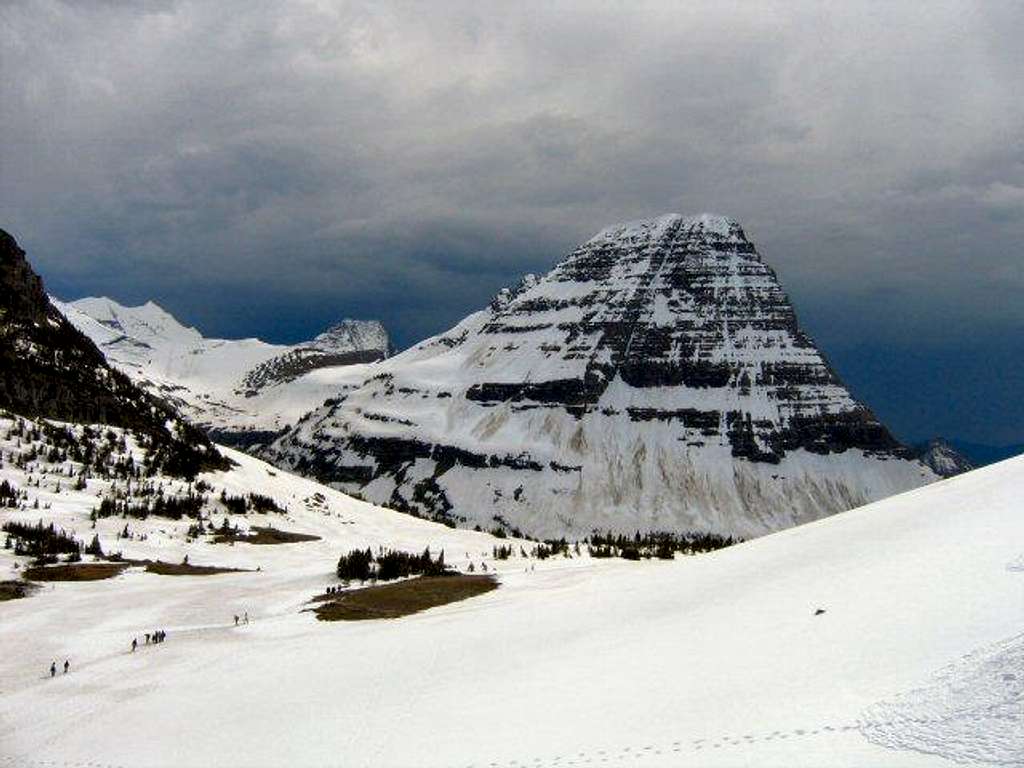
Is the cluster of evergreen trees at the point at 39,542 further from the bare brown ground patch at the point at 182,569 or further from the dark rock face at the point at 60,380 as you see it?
the dark rock face at the point at 60,380

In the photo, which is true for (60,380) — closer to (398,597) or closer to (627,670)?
(398,597)

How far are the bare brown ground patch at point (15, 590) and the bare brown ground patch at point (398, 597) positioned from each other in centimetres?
1292

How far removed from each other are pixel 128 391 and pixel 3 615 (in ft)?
240

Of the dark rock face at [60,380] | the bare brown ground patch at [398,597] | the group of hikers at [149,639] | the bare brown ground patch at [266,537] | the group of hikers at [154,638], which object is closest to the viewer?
the group of hikers at [149,639]

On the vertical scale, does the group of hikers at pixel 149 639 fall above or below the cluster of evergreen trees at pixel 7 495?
Result: below

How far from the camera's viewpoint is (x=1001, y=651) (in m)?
14.4

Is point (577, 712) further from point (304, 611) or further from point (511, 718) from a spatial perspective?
point (304, 611)

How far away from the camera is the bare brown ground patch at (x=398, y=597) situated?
34.1 metres

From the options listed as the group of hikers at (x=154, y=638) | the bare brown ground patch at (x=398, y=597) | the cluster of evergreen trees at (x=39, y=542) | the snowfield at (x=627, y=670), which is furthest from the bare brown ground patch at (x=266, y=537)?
the group of hikers at (x=154, y=638)

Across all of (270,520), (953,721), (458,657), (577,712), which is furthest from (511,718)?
(270,520)

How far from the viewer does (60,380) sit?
88.8m

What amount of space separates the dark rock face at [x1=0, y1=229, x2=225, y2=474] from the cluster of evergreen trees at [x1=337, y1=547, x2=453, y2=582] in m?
36.6

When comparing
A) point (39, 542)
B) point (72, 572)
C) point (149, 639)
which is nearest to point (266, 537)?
point (39, 542)

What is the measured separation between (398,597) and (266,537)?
29982 mm
